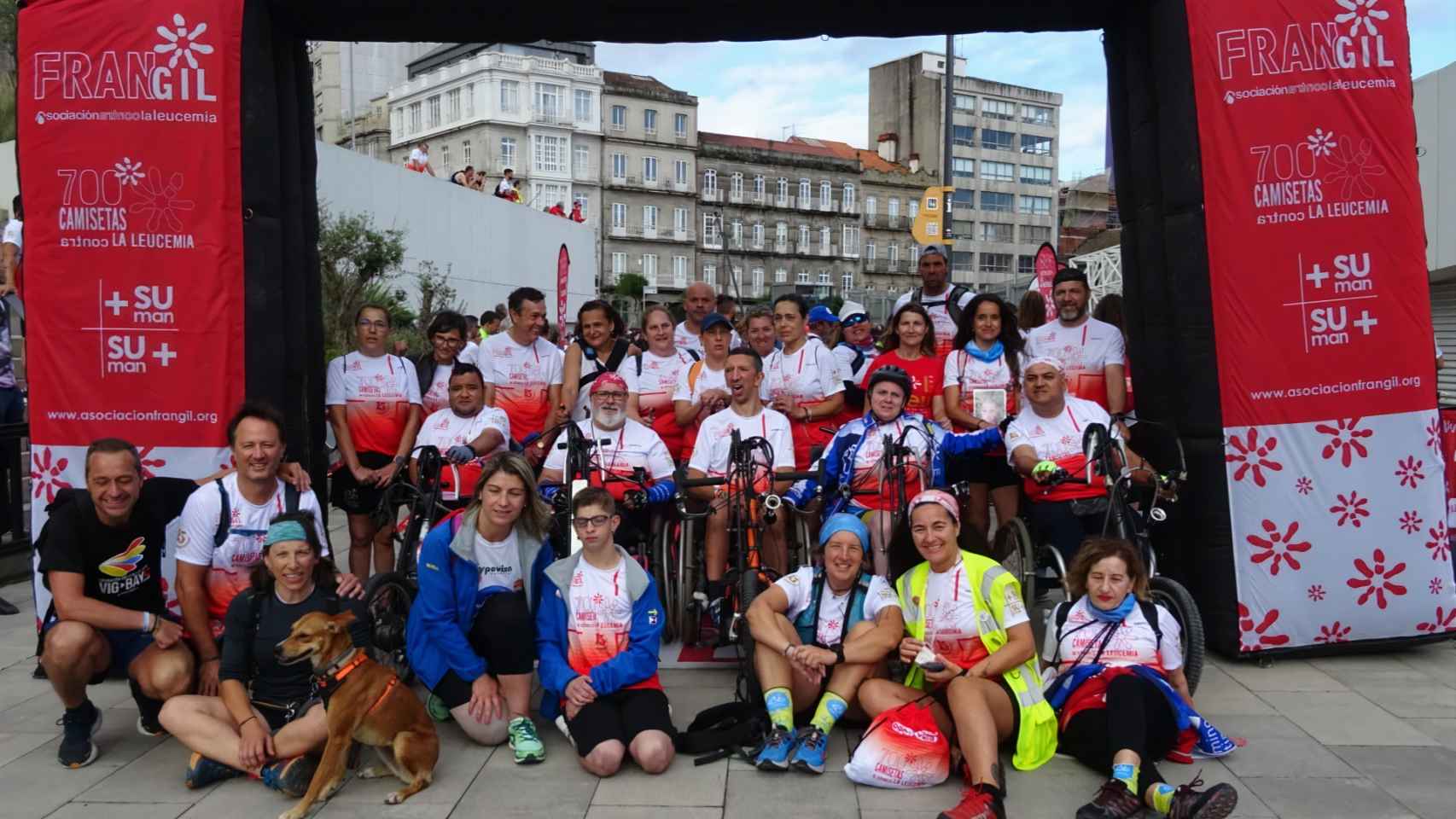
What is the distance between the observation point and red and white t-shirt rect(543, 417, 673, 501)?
5.59 metres

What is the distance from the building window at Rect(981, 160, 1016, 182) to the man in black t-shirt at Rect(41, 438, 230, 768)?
70.2 m

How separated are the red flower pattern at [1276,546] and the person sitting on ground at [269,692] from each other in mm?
3991

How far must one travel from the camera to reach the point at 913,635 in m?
4.17

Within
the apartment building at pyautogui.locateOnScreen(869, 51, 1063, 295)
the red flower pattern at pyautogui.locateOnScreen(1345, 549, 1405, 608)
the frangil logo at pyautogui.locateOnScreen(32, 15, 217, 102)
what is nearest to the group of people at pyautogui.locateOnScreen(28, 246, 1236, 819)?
the red flower pattern at pyautogui.locateOnScreen(1345, 549, 1405, 608)

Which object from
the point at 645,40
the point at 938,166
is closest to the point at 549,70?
the point at 938,166

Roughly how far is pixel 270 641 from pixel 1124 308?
433 cm

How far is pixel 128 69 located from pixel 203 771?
3243mm

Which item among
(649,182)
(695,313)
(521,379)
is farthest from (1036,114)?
(521,379)

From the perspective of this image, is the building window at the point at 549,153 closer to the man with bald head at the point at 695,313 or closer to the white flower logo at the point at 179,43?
the man with bald head at the point at 695,313

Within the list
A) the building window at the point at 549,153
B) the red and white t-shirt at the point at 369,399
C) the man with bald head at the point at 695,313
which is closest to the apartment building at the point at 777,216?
the building window at the point at 549,153

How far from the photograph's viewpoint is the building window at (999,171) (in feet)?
231

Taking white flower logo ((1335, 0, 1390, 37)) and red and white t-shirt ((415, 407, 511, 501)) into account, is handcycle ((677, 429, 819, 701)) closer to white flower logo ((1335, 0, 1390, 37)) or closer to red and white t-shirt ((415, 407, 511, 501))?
red and white t-shirt ((415, 407, 511, 501))

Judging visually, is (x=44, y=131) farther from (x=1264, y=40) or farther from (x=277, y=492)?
(x=1264, y=40)

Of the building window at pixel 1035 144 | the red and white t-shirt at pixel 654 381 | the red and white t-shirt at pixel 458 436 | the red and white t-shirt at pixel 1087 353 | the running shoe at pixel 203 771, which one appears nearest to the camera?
the running shoe at pixel 203 771
